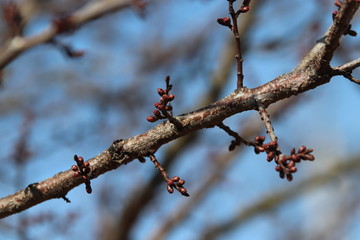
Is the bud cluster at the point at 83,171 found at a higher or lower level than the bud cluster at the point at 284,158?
higher

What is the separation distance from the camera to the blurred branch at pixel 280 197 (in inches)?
290

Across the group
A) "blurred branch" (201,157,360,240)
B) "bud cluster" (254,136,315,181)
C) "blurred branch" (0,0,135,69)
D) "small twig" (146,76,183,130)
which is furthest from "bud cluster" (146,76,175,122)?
"blurred branch" (201,157,360,240)

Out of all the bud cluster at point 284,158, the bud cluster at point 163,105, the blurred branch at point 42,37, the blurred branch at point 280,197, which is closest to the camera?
the bud cluster at point 284,158

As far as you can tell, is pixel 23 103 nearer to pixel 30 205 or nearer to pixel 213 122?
pixel 30 205

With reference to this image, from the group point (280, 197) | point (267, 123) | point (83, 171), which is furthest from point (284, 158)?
point (280, 197)

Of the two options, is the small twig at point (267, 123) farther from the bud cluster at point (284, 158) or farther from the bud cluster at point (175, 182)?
the bud cluster at point (175, 182)

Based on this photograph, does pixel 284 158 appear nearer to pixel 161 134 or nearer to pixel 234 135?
pixel 234 135

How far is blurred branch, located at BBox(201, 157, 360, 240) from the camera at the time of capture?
737cm

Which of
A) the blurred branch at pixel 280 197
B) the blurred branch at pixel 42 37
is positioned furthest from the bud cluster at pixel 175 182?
the blurred branch at pixel 280 197

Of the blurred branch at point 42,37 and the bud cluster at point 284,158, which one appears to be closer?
the bud cluster at point 284,158

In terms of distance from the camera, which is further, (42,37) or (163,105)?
(42,37)

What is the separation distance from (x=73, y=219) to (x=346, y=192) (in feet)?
39.4

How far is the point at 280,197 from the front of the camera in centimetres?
816

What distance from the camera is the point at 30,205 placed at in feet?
8.20
